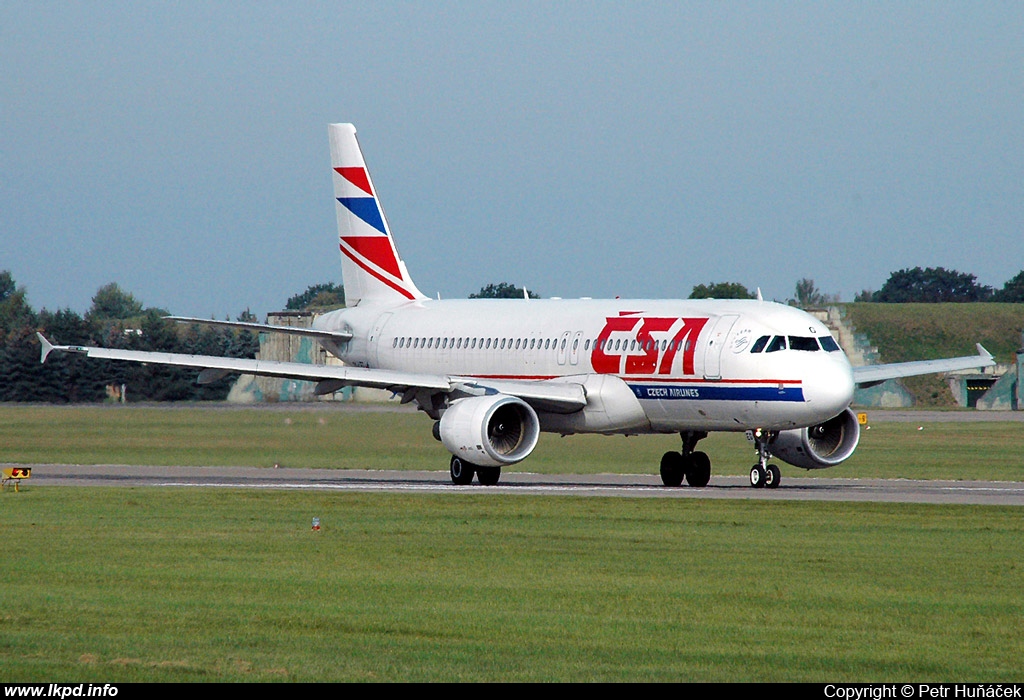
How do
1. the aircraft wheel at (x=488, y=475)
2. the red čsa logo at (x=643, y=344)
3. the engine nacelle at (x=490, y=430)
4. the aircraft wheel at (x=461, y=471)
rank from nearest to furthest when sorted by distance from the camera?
the engine nacelle at (x=490, y=430), the red čsa logo at (x=643, y=344), the aircraft wheel at (x=461, y=471), the aircraft wheel at (x=488, y=475)

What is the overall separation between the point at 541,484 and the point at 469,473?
5.08 ft

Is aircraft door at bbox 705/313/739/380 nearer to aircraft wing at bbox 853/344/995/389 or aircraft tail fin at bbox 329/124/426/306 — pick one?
aircraft wing at bbox 853/344/995/389

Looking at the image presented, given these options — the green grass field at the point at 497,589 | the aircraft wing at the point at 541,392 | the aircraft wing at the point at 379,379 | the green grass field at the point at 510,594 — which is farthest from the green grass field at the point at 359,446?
the green grass field at the point at 510,594

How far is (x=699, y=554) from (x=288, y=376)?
1774 centimetres

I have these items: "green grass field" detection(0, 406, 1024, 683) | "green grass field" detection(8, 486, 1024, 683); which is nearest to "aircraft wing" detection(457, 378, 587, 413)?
"green grass field" detection(0, 406, 1024, 683)

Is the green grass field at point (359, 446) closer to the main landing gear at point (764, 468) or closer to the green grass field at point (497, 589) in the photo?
the main landing gear at point (764, 468)

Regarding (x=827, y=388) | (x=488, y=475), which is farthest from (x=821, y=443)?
(x=488, y=475)

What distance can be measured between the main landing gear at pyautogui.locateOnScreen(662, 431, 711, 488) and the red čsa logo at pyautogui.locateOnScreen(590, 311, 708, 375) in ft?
6.60

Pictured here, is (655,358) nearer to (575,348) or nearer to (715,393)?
(715,393)

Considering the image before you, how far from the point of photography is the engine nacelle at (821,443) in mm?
36125

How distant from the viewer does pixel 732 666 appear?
13.2 m

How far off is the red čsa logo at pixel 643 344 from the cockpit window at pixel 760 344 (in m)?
1.47

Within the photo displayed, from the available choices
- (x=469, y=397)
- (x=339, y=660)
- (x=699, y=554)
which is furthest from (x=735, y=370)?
(x=339, y=660)

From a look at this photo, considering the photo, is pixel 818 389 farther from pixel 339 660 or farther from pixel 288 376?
pixel 339 660
